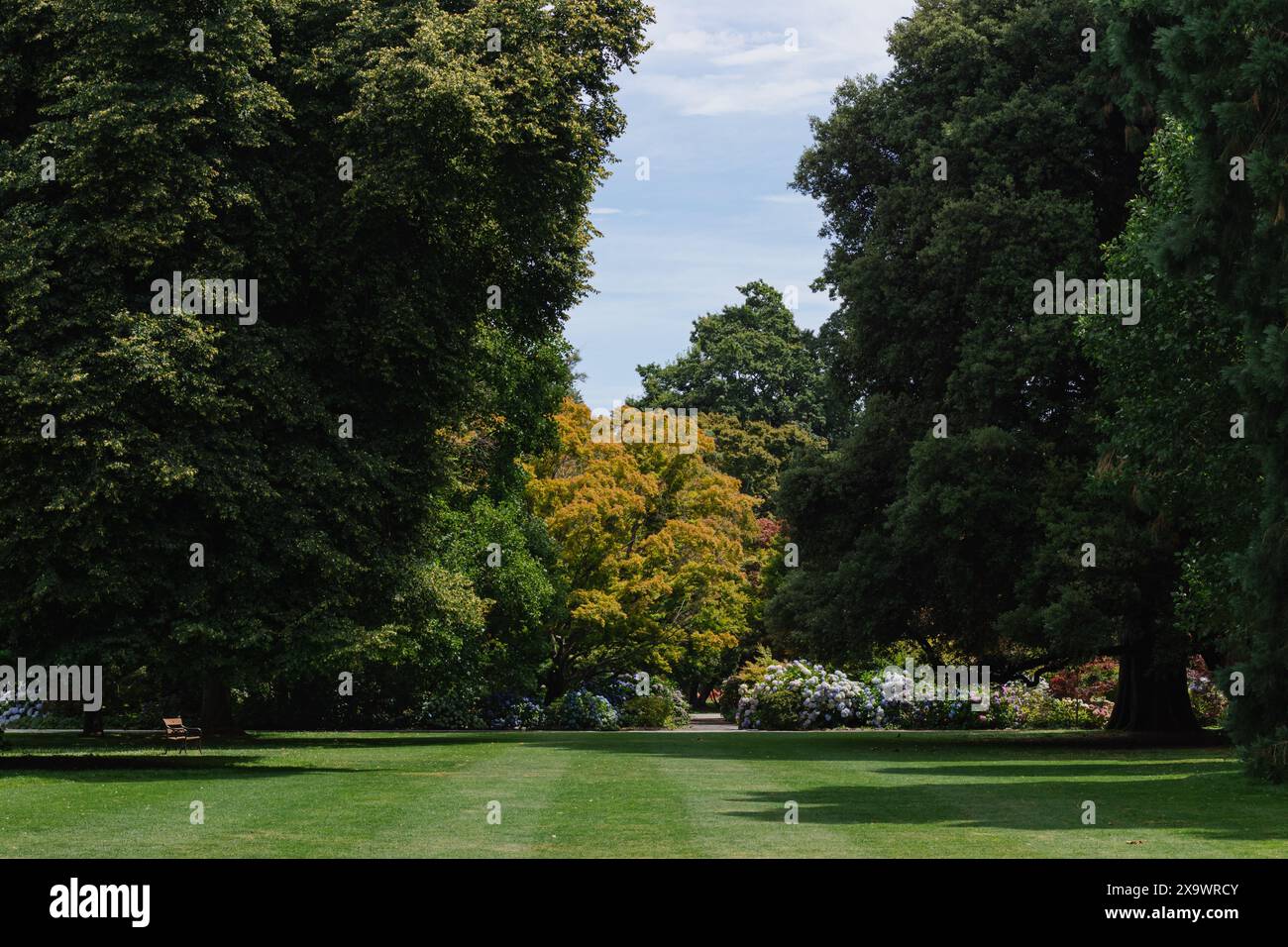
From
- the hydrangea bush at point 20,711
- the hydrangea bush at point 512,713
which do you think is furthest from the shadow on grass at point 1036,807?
the hydrangea bush at point 20,711

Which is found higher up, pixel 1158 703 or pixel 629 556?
pixel 629 556

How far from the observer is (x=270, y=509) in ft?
80.7

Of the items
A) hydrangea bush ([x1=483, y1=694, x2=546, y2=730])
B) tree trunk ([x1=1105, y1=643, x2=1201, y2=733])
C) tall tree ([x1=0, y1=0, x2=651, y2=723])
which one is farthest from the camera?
hydrangea bush ([x1=483, y1=694, x2=546, y2=730])

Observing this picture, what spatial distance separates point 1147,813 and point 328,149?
16988 mm

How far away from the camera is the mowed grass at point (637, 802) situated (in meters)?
13.7

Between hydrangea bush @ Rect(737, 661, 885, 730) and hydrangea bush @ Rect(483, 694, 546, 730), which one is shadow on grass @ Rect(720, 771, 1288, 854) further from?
hydrangea bush @ Rect(483, 694, 546, 730)

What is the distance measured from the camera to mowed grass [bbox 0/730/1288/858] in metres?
13.7

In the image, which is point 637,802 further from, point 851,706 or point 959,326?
point 851,706

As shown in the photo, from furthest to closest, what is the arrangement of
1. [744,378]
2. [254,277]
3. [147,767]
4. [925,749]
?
→ [744,378], [925,749], [147,767], [254,277]

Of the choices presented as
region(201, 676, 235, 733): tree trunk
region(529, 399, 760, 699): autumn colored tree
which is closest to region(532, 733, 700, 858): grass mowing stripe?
region(201, 676, 235, 733): tree trunk

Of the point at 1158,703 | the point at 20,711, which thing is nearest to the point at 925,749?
the point at 1158,703

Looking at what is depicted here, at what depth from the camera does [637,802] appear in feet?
59.1
